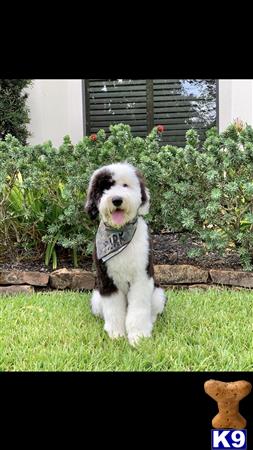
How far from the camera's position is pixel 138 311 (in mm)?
3012

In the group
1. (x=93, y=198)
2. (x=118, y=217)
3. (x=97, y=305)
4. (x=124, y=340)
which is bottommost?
(x=124, y=340)

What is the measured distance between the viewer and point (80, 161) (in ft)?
14.3

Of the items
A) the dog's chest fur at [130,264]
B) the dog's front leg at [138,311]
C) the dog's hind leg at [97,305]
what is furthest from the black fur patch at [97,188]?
the dog's hind leg at [97,305]

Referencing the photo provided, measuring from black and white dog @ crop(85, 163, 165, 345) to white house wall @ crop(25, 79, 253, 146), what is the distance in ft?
7.11

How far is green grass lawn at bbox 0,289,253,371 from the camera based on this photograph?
9.26 ft

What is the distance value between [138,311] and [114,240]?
17.8 inches

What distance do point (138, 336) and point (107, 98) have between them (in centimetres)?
370

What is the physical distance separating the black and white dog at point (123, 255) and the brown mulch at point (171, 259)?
1464mm

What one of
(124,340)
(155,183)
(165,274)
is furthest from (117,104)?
(124,340)

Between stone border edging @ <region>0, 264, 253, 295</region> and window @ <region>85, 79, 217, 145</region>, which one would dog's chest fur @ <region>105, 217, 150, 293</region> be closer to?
stone border edging @ <region>0, 264, 253, 295</region>

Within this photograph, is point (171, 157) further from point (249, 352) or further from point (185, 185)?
point (249, 352)
